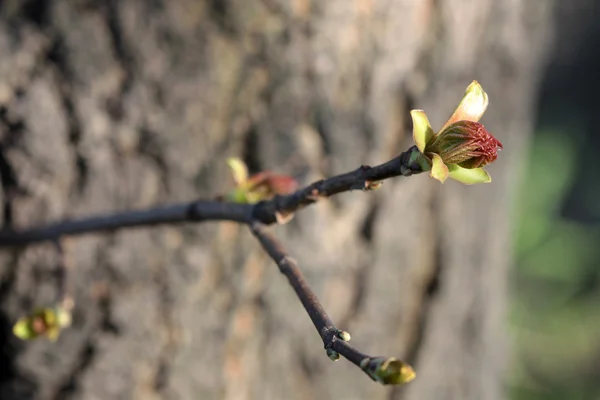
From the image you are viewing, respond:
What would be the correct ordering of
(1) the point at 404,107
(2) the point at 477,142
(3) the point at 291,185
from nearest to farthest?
(2) the point at 477,142 < (3) the point at 291,185 < (1) the point at 404,107

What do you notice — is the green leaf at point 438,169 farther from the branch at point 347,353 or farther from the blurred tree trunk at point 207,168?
the blurred tree trunk at point 207,168

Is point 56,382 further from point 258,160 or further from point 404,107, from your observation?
point 404,107

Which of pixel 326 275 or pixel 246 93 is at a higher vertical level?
pixel 246 93

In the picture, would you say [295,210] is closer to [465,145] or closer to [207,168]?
[465,145]

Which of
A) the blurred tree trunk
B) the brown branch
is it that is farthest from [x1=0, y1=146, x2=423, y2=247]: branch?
the blurred tree trunk

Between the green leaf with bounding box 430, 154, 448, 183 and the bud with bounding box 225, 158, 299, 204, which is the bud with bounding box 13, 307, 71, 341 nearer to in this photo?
the bud with bounding box 225, 158, 299, 204

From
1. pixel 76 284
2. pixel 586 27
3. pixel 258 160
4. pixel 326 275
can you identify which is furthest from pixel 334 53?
pixel 586 27
